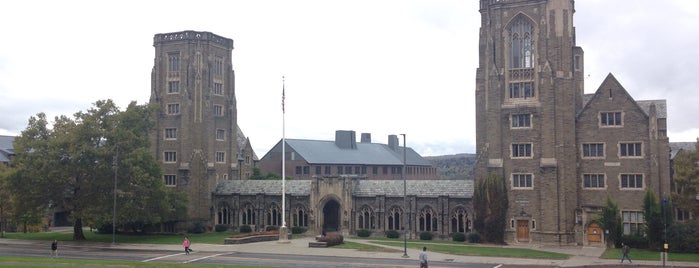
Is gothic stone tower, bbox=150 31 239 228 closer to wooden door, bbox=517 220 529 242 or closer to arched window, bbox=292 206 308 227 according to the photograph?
arched window, bbox=292 206 308 227

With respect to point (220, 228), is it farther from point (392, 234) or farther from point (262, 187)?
point (392, 234)

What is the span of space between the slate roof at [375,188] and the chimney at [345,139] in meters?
40.5

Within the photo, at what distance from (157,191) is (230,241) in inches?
377

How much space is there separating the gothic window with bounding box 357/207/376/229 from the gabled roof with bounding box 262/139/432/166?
119 ft

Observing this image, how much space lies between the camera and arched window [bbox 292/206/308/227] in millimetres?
69375

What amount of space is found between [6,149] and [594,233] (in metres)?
77.8

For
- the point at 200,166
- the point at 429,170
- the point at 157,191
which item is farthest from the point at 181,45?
the point at 429,170

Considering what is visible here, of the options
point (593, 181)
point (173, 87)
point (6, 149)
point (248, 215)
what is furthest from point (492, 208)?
point (6, 149)

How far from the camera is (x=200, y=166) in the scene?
71.8 meters

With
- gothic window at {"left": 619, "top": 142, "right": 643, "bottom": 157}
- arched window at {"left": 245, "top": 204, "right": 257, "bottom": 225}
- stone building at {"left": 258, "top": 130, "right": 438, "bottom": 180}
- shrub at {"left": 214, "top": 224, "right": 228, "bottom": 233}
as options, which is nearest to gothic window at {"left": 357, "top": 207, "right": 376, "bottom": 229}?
arched window at {"left": 245, "top": 204, "right": 257, "bottom": 225}

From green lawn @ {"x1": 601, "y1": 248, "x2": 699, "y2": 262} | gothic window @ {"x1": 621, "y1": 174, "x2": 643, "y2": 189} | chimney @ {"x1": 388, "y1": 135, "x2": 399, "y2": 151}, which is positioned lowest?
green lawn @ {"x1": 601, "y1": 248, "x2": 699, "y2": 262}

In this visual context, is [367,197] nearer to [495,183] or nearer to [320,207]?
[320,207]

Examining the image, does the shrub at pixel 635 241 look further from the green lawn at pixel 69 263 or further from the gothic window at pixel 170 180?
the gothic window at pixel 170 180

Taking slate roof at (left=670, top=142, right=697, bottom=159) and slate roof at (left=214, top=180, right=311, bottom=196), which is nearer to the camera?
slate roof at (left=670, top=142, right=697, bottom=159)
